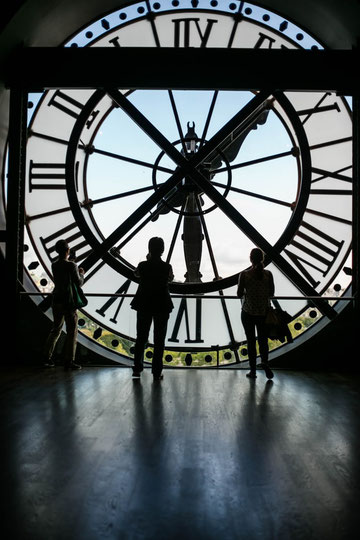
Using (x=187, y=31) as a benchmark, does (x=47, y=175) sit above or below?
below

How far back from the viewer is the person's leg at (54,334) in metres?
3.86

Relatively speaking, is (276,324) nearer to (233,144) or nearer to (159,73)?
(233,144)

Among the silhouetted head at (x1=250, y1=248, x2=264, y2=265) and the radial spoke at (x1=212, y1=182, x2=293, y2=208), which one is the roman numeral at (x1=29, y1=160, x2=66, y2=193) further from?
the silhouetted head at (x1=250, y1=248, x2=264, y2=265)

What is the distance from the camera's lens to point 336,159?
4.70 metres

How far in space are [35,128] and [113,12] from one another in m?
1.33

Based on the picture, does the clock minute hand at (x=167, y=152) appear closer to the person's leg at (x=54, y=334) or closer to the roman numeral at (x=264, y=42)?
the person's leg at (x=54, y=334)

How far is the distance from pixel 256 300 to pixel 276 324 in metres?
0.23

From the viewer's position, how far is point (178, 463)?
5.75ft

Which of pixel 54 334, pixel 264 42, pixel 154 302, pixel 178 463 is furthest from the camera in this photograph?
pixel 264 42

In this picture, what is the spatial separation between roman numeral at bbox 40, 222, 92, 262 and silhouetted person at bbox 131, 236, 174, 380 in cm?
139

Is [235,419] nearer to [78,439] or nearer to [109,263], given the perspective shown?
[78,439]

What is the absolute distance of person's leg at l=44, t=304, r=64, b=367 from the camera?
3.86 metres

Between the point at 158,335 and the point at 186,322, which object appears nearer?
the point at 158,335

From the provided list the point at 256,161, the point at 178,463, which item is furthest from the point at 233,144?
the point at 178,463
